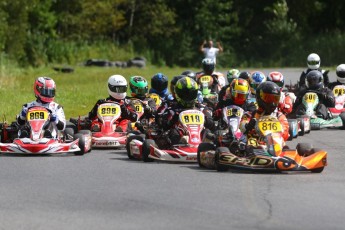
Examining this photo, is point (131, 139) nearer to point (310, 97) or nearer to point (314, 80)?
point (310, 97)

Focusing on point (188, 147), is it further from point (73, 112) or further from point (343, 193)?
point (73, 112)

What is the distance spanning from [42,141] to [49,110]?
0.75 m

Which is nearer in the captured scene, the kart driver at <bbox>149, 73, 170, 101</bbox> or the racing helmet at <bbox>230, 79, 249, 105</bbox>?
the racing helmet at <bbox>230, 79, 249, 105</bbox>

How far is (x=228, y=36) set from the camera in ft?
201

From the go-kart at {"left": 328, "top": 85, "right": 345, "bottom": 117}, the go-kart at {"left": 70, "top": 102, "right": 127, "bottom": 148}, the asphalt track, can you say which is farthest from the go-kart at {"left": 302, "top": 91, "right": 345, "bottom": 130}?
the asphalt track

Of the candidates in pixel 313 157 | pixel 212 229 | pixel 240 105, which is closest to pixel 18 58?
pixel 240 105

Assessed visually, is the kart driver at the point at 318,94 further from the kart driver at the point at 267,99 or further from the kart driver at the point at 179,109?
the kart driver at the point at 267,99

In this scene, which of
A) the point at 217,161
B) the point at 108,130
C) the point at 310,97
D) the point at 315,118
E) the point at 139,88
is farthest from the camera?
the point at 310,97

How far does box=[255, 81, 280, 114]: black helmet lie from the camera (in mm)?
14234

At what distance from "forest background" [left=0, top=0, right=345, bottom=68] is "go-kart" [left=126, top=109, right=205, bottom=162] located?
3753cm

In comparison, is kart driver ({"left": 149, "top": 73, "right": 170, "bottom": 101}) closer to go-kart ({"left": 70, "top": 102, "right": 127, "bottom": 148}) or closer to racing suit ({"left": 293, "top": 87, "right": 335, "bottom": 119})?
go-kart ({"left": 70, "top": 102, "right": 127, "bottom": 148})

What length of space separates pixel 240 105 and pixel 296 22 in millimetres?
46557

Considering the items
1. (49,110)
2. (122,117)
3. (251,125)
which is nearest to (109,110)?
(122,117)

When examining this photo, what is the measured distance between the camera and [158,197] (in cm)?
1160
